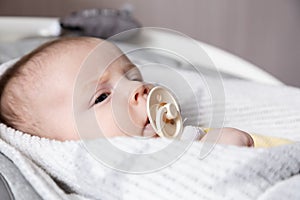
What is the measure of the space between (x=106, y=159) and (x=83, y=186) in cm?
5

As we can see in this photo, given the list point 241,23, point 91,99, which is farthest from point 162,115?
point 241,23

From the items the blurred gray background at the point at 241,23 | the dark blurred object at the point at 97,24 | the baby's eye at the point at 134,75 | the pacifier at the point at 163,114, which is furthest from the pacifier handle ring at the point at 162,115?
the blurred gray background at the point at 241,23

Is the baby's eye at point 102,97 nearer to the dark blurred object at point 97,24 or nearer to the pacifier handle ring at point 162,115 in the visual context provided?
the pacifier handle ring at point 162,115

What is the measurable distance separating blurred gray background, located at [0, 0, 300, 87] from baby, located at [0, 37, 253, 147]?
38.9 inches

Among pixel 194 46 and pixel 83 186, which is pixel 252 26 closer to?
pixel 194 46

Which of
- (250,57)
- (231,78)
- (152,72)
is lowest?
(250,57)

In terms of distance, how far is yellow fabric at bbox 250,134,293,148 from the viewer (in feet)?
2.50

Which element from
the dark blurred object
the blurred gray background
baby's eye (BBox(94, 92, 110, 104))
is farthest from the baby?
the blurred gray background

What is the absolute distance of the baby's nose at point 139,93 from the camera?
705mm

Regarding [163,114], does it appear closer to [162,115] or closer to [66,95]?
[162,115]

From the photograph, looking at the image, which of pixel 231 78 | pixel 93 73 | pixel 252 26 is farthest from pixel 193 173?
pixel 252 26

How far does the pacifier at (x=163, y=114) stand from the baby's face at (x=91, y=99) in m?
0.01

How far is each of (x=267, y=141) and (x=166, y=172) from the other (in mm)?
212

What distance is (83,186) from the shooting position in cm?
68
